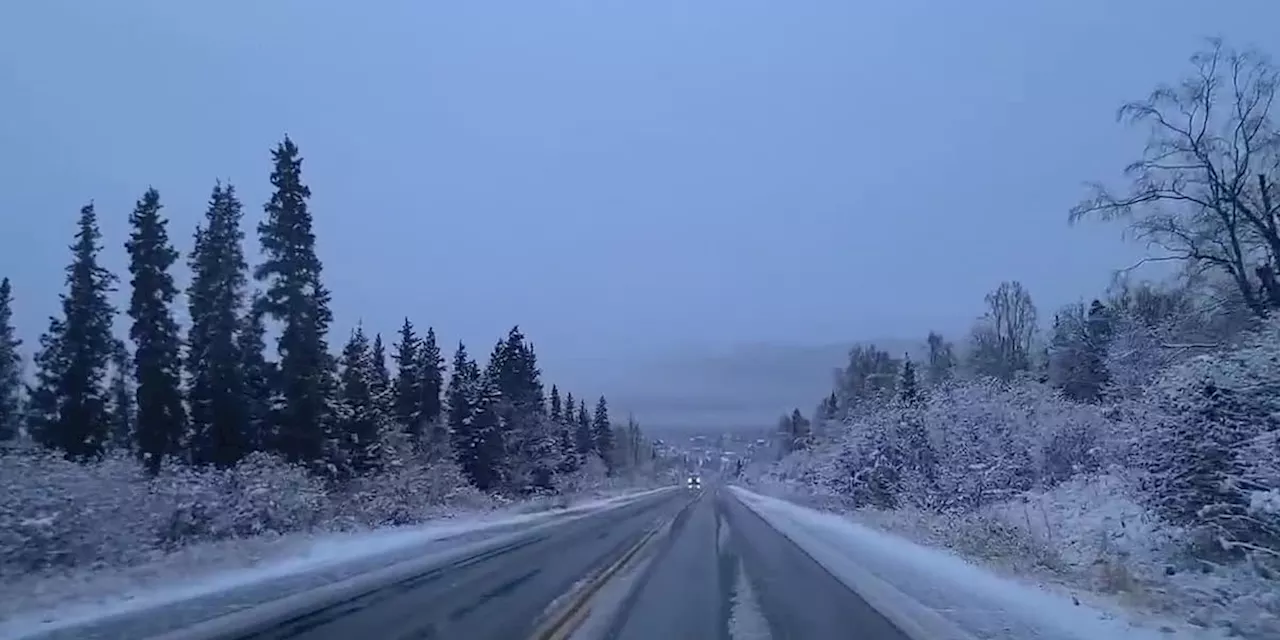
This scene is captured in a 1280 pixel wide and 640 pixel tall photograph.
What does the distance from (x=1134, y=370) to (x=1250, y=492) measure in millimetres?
20226

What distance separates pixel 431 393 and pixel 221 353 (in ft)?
137

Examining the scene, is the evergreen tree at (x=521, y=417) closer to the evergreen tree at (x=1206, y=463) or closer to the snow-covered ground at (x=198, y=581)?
the snow-covered ground at (x=198, y=581)

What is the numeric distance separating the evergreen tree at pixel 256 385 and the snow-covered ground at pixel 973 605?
23.2m

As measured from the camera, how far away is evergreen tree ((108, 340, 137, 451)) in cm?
4791

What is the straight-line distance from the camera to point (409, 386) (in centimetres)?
7950

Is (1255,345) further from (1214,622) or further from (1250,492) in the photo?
(1214,622)

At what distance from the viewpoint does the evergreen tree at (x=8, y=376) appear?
46844 millimetres

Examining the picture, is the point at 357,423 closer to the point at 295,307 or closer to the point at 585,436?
the point at 295,307

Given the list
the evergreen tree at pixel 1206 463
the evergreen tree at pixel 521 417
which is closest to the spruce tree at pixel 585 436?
the evergreen tree at pixel 521 417

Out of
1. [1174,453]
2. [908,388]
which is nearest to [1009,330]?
[908,388]

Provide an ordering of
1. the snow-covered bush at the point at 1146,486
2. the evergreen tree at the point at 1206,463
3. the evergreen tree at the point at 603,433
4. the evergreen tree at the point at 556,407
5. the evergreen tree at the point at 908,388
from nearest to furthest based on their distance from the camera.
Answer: the snow-covered bush at the point at 1146,486
the evergreen tree at the point at 1206,463
the evergreen tree at the point at 908,388
the evergreen tree at the point at 556,407
the evergreen tree at the point at 603,433

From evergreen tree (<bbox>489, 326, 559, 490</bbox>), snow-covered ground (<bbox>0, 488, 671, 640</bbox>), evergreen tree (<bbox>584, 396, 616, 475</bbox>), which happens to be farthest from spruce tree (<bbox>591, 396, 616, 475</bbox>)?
snow-covered ground (<bbox>0, 488, 671, 640</bbox>)

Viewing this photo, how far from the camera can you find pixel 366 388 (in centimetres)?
5338

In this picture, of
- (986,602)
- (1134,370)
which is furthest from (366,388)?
(986,602)
